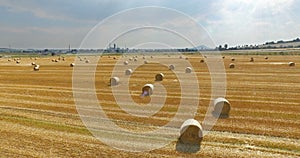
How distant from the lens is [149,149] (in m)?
11.9

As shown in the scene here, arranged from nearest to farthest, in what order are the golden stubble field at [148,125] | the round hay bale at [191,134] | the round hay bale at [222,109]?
the golden stubble field at [148,125] < the round hay bale at [191,134] < the round hay bale at [222,109]

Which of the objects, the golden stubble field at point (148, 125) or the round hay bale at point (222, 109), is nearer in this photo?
the golden stubble field at point (148, 125)

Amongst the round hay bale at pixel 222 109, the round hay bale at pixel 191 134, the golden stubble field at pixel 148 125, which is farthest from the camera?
the round hay bale at pixel 222 109

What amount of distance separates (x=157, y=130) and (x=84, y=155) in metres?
4.26

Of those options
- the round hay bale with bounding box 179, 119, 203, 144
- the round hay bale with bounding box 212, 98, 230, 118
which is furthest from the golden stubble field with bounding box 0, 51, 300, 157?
the round hay bale with bounding box 212, 98, 230, 118

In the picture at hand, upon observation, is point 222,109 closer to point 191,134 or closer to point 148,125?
point 148,125

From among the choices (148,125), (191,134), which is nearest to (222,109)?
(148,125)

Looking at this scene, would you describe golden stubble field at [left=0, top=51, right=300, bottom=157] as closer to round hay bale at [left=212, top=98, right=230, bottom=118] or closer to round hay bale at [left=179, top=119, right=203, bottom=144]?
round hay bale at [left=179, top=119, right=203, bottom=144]

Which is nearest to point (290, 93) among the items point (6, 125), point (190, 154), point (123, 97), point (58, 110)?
point (123, 97)

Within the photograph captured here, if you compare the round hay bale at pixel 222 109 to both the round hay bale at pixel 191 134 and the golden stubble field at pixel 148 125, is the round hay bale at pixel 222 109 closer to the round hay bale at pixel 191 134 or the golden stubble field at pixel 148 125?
the golden stubble field at pixel 148 125

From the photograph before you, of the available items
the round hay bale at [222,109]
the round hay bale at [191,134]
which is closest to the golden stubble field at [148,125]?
the round hay bale at [191,134]

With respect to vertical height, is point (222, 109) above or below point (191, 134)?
above

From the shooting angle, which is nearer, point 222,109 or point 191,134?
point 191,134

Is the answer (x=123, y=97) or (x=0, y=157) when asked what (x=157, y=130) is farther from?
(x=123, y=97)
